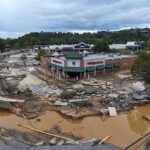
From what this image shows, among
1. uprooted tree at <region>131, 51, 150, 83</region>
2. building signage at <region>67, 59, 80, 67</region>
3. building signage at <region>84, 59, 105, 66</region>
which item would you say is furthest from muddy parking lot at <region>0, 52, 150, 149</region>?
building signage at <region>84, 59, 105, 66</region>

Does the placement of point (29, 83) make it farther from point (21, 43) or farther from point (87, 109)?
point (21, 43)

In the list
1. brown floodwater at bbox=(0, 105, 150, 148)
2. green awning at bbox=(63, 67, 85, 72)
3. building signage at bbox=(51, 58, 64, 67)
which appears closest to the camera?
brown floodwater at bbox=(0, 105, 150, 148)

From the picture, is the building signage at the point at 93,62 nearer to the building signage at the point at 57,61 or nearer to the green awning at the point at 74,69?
the green awning at the point at 74,69

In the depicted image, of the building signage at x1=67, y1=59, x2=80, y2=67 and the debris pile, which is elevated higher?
the building signage at x1=67, y1=59, x2=80, y2=67

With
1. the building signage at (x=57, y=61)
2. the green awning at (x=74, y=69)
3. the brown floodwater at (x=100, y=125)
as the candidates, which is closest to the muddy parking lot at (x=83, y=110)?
the brown floodwater at (x=100, y=125)

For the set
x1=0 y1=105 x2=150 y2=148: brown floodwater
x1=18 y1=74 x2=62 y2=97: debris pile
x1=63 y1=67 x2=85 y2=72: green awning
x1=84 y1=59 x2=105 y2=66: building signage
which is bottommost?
x1=0 y1=105 x2=150 y2=148: brown floodwater

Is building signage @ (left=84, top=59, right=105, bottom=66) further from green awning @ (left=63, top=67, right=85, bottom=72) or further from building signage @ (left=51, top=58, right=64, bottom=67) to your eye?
building signage @ (left=51, top=58, right=64, bottom=67)
